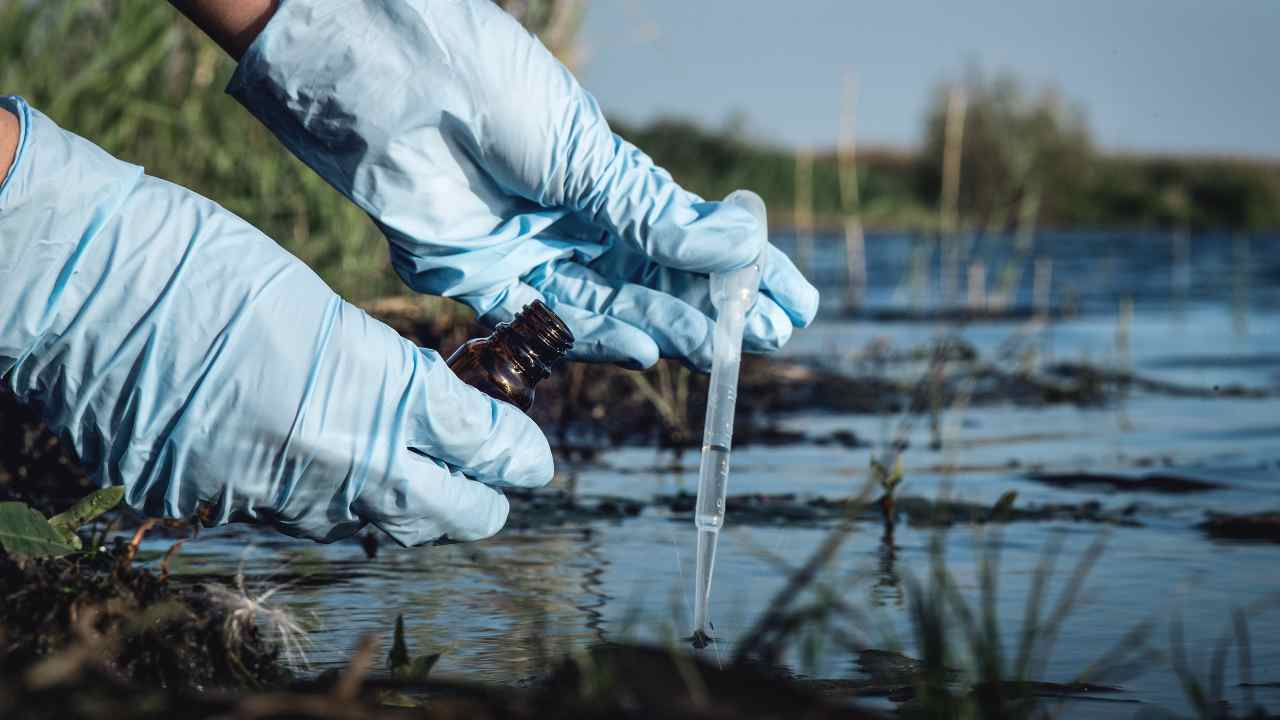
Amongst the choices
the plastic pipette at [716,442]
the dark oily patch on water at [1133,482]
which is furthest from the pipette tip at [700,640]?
the dark oily patch on water at [1133,482]

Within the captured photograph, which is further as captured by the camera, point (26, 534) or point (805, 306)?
point (805, 306)

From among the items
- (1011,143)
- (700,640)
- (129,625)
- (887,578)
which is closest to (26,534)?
(129,625)

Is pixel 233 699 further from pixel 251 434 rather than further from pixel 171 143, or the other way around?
pixel 171 143

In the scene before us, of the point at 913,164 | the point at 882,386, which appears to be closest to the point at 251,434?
the point at 882,386

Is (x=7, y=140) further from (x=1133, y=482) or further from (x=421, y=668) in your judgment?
(x=1133, y=482)

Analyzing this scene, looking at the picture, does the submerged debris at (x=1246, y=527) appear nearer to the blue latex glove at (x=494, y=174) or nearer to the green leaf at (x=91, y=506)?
the blue latex glove at (x=494, y=174)

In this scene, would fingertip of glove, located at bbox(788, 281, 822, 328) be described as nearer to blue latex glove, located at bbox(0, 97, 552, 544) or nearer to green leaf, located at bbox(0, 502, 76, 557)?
blue latex glove, located at bbox(0, 97, 552, 544)
